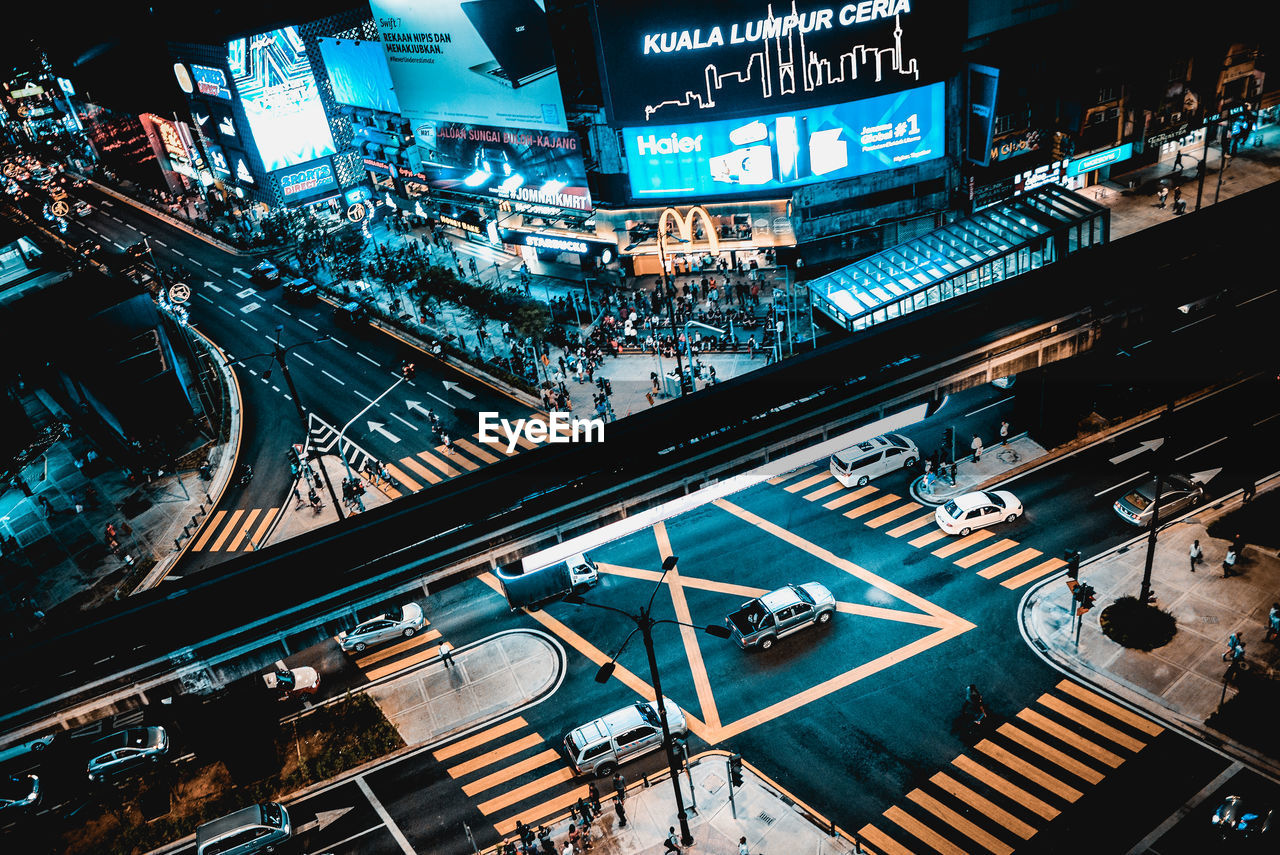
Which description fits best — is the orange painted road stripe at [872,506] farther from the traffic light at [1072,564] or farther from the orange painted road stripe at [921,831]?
the orange painted road stripe at [921,831]

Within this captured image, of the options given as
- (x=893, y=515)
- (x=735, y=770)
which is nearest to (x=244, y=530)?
(x=735, y=770)

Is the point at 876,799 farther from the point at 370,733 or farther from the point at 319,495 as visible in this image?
the point at 319,495

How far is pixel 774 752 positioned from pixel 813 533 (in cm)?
1146

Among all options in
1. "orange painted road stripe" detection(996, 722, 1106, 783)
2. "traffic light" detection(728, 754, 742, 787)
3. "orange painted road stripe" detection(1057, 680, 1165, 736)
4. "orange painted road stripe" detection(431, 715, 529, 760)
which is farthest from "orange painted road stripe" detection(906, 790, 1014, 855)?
"orange painted road stripe" detection(431, 715, 529, 760)

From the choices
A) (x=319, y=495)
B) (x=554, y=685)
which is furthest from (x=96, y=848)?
(x=319, y=495)

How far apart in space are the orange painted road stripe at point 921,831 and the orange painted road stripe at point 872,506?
14.6 meters

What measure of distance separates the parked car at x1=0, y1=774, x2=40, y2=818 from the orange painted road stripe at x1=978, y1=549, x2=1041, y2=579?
36379mm

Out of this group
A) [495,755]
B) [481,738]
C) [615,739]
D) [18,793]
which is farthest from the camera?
[18,793]

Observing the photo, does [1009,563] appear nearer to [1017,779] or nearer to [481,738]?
[1017,779]

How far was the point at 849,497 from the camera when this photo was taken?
42.2 m

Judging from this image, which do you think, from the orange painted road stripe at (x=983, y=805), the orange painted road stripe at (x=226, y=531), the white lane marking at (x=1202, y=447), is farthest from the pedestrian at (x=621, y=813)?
the white lane marking at (x=1202, y=447)

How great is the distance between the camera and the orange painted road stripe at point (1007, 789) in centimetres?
2803

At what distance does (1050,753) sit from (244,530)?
38.2m

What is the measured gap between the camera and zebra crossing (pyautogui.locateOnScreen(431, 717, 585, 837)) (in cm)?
3095
